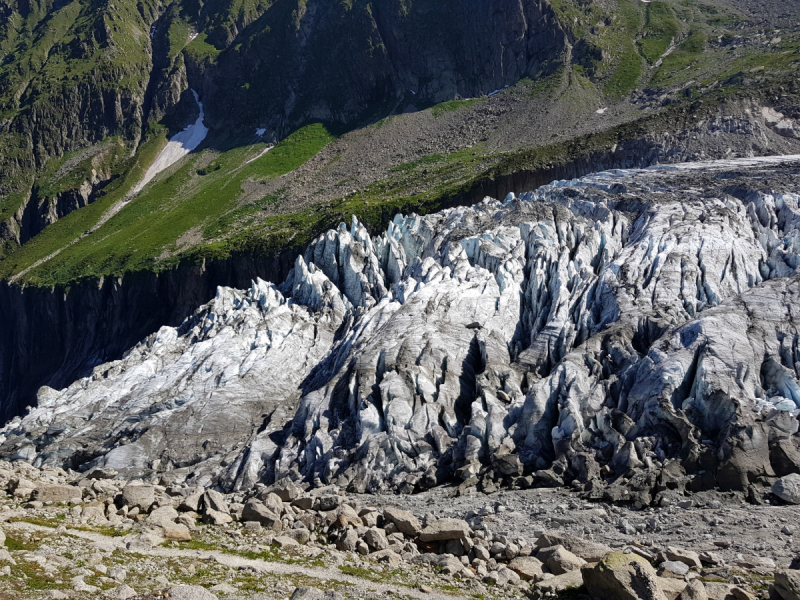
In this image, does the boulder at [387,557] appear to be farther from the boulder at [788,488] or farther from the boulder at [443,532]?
the boulder at [788,488]

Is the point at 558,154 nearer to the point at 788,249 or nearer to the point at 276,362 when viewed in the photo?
the point at 788,249

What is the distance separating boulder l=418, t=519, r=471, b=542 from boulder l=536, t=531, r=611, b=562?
4.23 m

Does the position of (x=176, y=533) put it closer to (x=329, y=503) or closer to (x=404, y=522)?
(x=329, y=503)

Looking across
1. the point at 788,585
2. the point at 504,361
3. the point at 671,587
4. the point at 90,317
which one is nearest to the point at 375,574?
the point at 671,587

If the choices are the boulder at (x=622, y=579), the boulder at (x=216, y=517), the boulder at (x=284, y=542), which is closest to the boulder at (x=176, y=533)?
the boulder at (x=216, y=517)

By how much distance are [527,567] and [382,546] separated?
7.92 meters

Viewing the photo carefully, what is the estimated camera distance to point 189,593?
26.3 meters

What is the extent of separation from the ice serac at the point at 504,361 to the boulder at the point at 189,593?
29767 millimetres

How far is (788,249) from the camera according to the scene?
72.0 m

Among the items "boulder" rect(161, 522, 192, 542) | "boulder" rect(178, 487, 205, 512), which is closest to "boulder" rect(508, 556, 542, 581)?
"boulder" rect(161, 522, 192, 542)

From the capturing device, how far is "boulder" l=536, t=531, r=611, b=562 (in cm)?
3572

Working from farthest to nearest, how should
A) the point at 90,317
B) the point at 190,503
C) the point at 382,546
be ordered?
1. the point at 90,317
2. the point at 190,503
3. the point at 382,546

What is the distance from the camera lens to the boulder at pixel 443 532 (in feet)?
123

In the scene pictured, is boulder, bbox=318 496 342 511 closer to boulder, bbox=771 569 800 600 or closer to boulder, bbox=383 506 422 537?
boulder, bbox=383 506 422 537
